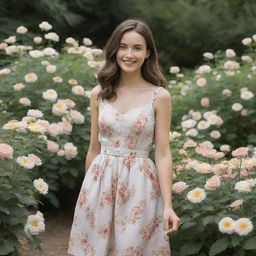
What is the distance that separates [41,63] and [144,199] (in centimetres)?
269

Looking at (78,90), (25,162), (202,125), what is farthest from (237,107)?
(25,162)

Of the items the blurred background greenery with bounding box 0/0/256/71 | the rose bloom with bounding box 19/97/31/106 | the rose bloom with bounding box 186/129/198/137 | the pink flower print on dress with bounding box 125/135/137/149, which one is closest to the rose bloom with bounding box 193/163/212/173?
the pink flower print on dress with bounding box 125/135/137/149

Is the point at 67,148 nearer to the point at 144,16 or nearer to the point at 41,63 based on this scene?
the point at 41,63

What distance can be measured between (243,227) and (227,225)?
0.08 m

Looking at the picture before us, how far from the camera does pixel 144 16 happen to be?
12.5 meters

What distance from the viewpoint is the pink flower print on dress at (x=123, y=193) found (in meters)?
2.80

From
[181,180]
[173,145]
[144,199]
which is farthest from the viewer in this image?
[173,145]

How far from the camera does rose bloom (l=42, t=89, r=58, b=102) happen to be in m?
4.65

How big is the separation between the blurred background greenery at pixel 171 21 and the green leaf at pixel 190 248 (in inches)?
253

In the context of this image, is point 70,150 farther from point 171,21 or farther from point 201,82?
point 171,21

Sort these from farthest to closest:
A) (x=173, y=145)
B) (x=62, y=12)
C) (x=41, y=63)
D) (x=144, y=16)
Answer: (x=144, y=16), (x=62, y=12), (x=41, y=63), (x=173, y=145)

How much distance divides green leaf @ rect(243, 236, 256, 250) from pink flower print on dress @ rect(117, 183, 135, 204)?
0.65 metres

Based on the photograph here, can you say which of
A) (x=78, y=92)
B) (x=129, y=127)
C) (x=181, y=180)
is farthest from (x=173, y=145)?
(x=129, y=127)

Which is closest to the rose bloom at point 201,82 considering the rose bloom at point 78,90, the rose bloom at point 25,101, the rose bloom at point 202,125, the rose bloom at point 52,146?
the rose bloom at point 202,125
